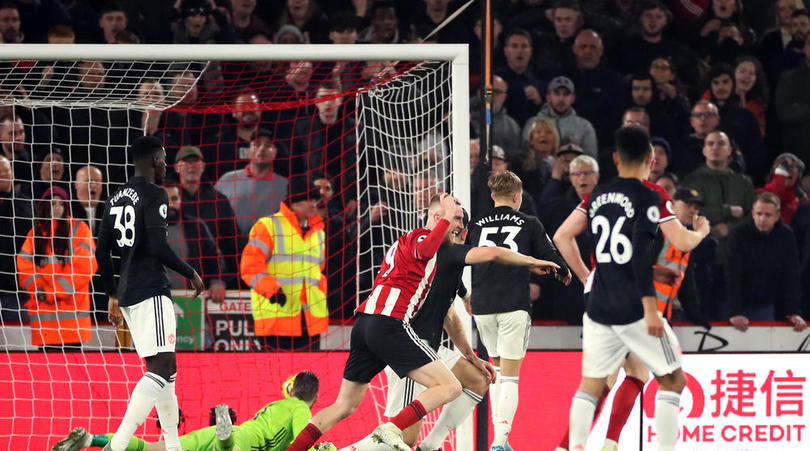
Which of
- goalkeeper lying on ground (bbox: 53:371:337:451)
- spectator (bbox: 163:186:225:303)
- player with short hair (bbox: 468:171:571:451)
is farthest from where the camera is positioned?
spectator (bbox: 163:186:225:303)

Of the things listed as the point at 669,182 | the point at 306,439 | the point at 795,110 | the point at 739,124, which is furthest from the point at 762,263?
the point at 306,439

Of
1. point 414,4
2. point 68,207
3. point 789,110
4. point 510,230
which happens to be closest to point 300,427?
point 510,230

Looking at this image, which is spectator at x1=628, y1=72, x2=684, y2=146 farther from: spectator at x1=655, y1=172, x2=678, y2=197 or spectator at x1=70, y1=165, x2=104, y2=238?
spectator at x1=70, y1=165, x2=104, y2=238

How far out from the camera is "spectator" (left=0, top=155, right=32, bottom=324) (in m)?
8.71

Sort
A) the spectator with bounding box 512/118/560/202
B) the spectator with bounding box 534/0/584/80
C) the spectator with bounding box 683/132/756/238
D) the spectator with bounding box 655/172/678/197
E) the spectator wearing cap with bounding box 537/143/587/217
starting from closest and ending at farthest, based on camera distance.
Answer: the spectator wearing cap with bounding box 537/143/587/217 → the spectator with bounding box 655/172/678/197 → the spectator with bounding box 512/118/560/202 → the spectator with bounding box 683/132/756/238 → the spectator with bounding box 534/0/584/80

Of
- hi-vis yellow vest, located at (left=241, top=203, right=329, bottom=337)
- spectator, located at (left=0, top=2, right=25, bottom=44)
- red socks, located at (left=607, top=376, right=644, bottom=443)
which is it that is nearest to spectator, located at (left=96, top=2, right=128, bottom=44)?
spectator, located at (left=0, top=2, right=25, bottom=44)

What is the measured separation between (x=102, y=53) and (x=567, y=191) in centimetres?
420

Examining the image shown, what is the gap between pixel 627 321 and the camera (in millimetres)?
5480

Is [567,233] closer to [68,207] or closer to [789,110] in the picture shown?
[68,207]

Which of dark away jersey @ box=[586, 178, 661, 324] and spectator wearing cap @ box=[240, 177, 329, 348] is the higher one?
dark away jersey @ box=[586, 178, 661, 324]

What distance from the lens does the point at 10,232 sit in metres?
8.94

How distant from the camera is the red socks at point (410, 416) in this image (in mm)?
6000

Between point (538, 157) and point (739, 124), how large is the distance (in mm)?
2297

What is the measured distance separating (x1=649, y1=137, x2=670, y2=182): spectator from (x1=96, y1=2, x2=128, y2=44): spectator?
208 inches
